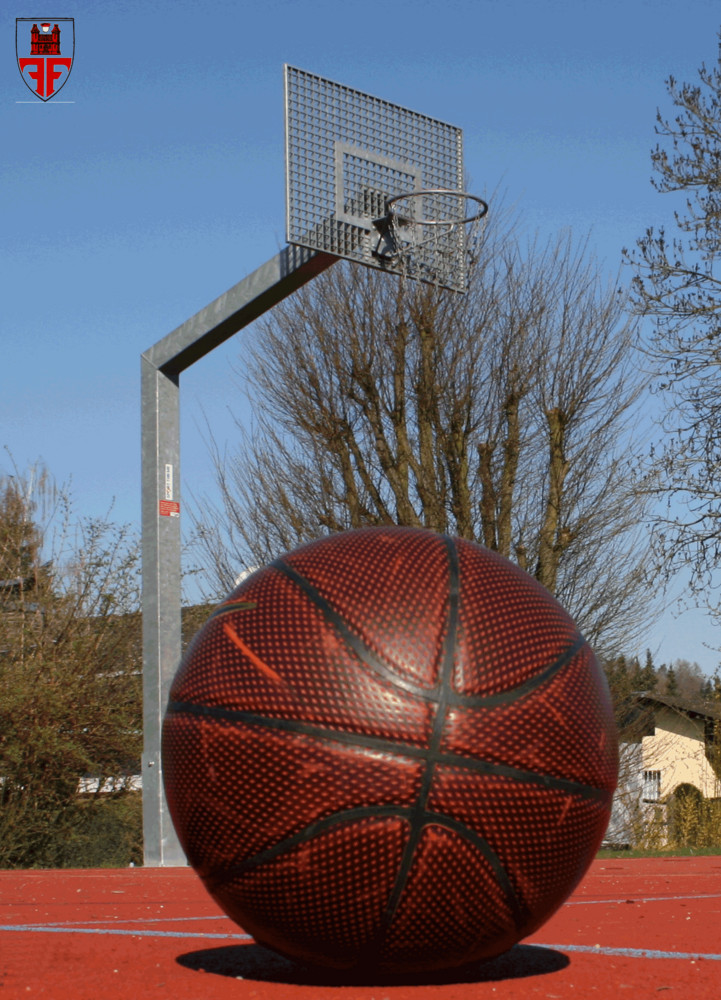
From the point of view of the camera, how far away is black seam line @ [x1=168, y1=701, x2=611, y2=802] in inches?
137

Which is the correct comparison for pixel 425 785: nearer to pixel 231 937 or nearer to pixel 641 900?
pixel 231 937

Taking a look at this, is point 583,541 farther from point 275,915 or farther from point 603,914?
point 275,915

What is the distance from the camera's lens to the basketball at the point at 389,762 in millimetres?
3477

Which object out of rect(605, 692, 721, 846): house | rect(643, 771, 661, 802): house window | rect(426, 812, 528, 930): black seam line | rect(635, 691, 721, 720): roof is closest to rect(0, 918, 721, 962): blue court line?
rect(426, 812, 528, 930): black seam line

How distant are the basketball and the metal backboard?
25.9ft

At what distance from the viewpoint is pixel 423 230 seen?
44.6ft

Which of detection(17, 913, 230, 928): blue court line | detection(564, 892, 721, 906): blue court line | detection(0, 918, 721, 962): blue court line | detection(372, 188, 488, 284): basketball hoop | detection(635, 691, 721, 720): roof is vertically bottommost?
detection(564, 892, 721, 906): blue court line

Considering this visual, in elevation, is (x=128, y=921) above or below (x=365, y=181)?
below

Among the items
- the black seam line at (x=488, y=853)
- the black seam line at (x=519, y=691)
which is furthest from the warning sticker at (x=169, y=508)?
the black seam line at (x=488, y=853)

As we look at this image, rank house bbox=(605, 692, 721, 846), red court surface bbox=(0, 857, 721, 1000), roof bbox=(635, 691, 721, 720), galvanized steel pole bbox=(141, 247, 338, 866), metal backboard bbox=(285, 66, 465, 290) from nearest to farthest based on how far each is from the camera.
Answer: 1. red court surface bbox=(0, 857, 721, 1000)
2. galvanized steel pole bbox=(141, 247, 338, 866)
3. metal backboard bbox=(285, 66, 465, 290)
4. house bbox=(605, 692, 721, 846)
5. roof bbox=(635, 691, 721, 720)

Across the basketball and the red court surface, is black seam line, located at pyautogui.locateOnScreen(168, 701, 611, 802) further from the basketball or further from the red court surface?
the red court surface

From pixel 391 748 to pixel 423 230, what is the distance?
35.5 ft

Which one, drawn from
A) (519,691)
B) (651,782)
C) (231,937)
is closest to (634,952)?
(519,691)

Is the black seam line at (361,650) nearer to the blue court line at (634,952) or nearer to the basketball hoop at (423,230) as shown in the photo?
the blue court line at (634,952)
